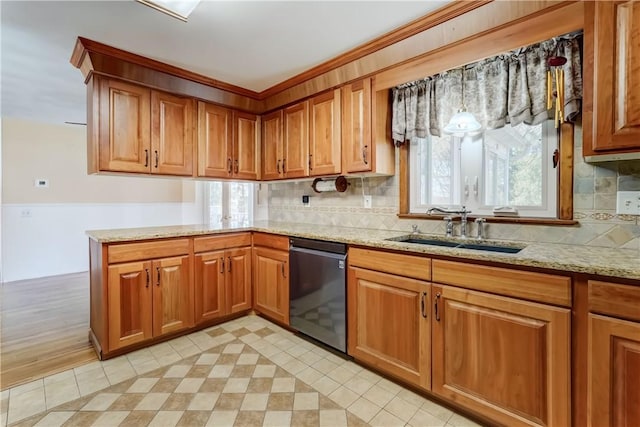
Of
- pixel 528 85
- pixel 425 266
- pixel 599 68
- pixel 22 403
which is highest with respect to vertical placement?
pixel 528 85

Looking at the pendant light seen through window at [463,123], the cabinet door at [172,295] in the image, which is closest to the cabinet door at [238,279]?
the cabinet door at [172,295]

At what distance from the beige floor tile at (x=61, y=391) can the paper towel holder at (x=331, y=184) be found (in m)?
2.31

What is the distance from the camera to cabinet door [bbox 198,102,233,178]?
2.94 m

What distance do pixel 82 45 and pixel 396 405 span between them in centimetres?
314

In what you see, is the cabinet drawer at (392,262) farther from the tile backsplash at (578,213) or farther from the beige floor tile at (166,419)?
the beige floor tile at (166,419)

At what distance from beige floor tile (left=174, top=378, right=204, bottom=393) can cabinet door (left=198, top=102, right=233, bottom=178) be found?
1762 mm

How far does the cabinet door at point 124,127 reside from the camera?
2381mm

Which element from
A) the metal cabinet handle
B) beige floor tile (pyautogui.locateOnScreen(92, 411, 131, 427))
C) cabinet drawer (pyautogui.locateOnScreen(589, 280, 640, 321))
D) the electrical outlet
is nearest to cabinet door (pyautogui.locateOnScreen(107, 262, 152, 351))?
beige floor tile (pyautogui.locateOnScreen(92, 411, 131, 427))

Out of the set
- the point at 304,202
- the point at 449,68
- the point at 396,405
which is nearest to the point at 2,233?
the point at 304,202

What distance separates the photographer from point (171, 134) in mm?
2752

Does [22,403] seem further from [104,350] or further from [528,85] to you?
[528,85]

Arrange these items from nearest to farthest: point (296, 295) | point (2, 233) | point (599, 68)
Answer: point (599, 68), point (296, 295), point (2, 233)

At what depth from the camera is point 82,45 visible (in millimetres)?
2180

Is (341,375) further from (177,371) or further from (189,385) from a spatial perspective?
(177,371)
